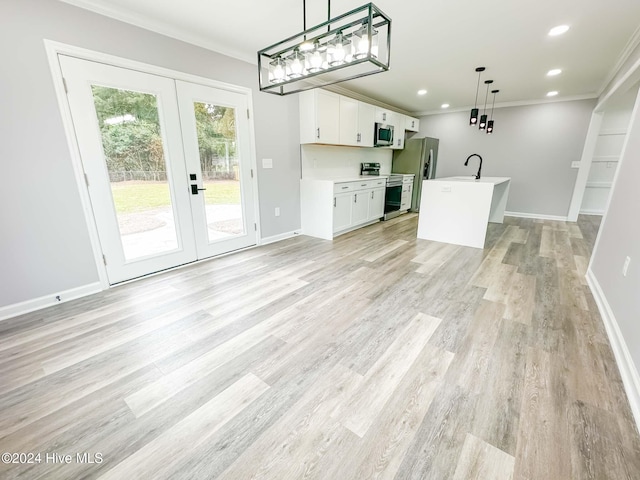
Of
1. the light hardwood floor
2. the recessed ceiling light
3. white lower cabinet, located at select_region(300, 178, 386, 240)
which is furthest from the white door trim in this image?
the recessed ceiling light

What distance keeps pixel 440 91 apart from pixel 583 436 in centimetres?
535

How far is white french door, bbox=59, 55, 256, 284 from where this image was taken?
2.45m

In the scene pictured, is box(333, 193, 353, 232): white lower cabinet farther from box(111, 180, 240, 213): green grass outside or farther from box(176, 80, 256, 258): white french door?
box(111, 180, 240, 213): green grass outside

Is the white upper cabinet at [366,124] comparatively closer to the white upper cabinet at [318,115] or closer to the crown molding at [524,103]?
the white upper cabinet at [318,115]

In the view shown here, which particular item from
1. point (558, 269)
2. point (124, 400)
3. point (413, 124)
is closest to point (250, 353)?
point (124, 400)

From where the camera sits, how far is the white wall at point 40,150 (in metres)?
2.02

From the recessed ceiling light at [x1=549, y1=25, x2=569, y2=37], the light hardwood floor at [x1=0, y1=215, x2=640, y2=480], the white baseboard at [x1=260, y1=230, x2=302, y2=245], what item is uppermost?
the recessed ceiling light at [x1=549, y1=25, x2=569, y2=37]

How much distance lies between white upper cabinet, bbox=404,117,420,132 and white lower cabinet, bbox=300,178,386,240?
2.37 meters

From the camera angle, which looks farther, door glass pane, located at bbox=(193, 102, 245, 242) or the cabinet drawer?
the cabinet drawer

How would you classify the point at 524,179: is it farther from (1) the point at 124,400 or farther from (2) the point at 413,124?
(1) the point at 124,400

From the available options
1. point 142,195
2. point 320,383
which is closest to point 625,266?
point 320,383

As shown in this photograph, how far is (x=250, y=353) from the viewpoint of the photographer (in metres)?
1.80

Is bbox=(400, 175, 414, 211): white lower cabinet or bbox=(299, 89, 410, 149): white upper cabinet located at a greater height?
bbox=(299, 89, 410, 149): white upper cabinet

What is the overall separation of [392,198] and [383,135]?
1.33m
